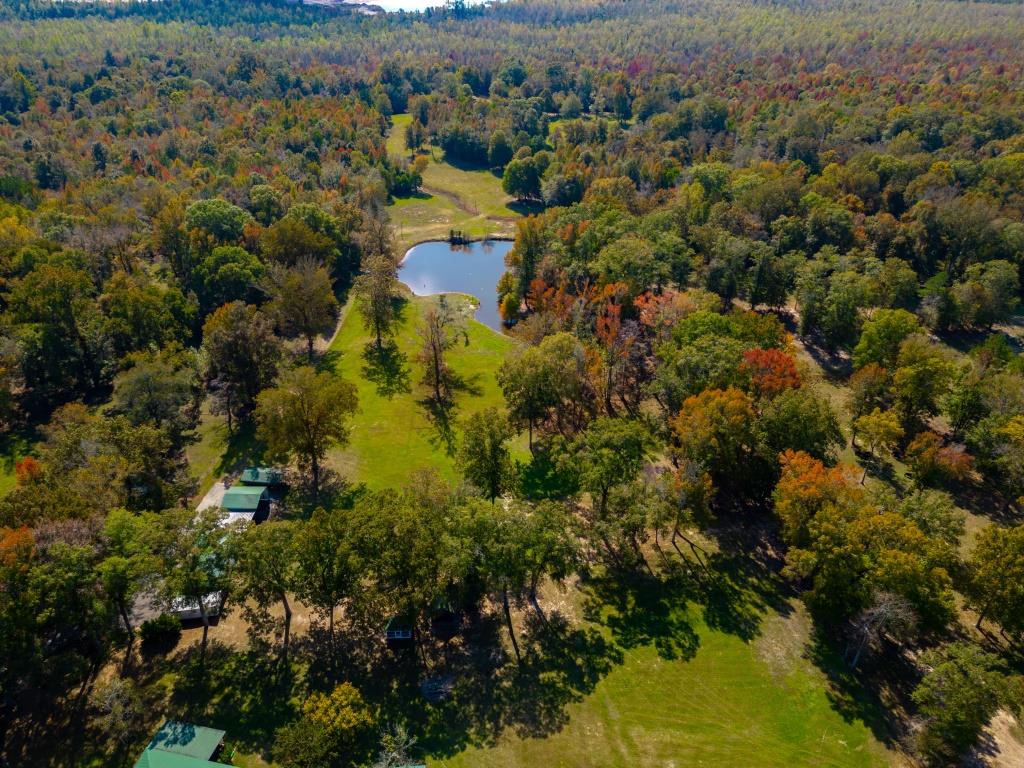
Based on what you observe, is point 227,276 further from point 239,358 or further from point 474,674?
point 474,674

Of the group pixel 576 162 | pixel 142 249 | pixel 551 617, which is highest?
pixel 576 162

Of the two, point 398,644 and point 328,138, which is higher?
point 328,138

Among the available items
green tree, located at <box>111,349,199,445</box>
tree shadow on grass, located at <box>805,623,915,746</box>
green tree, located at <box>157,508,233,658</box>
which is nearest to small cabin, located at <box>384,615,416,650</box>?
green tree, located at <box>157,508,233,658</box>

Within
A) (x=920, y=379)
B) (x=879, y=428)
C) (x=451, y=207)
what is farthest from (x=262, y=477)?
(x=451, y=207)

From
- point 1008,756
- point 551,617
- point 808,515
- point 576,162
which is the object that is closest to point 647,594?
point 551,617

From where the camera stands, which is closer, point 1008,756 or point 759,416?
point 1008,756

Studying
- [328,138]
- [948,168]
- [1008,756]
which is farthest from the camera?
[328,138]

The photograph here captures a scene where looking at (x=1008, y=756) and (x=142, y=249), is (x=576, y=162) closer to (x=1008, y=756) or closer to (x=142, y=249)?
(x=142, y=249)
